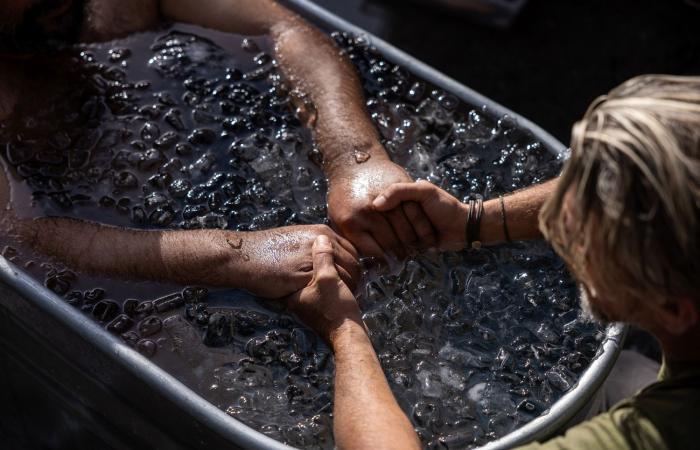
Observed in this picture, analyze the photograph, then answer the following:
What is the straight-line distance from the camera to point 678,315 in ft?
3.52

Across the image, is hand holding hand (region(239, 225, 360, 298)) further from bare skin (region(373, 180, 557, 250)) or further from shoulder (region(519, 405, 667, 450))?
shoulder (region(519, 405, 667, 450))

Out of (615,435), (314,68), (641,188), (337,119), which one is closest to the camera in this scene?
(641,188)

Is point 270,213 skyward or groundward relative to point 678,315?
groundward

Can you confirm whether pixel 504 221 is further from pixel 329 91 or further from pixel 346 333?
pixel 329 91

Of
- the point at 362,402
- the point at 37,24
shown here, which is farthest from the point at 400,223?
the point at 37,24

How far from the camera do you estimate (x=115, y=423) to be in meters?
1.67

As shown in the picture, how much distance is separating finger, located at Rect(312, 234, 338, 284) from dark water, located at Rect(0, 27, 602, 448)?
0.35 ft

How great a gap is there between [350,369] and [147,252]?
50cm

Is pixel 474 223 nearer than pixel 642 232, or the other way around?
pixel 642 232

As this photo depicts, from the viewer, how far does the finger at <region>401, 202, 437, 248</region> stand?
1776 millimetres

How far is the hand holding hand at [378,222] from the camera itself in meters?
1.78

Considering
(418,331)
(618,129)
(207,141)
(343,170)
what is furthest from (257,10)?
(618,129)

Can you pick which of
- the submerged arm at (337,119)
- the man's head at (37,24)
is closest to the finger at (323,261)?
the submerged arm at (337,119)

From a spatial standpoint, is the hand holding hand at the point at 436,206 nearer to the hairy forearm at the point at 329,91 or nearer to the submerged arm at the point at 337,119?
the submerged arm at the point at 337,119
